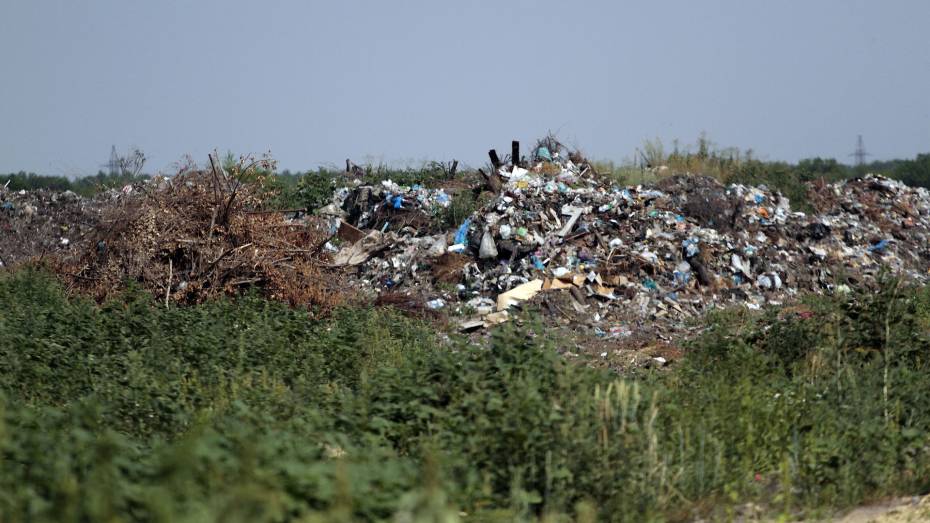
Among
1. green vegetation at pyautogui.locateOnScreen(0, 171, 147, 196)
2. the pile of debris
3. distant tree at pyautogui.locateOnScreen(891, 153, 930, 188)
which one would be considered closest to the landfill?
the pile of debris

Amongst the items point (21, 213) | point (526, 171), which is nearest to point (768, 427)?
point (526, 171)

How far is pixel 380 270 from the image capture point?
45.4ft

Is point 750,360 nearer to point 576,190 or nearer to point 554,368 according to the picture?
point 554,368

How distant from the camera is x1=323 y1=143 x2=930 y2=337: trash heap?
12.2 meters

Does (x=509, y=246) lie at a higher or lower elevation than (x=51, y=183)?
lower

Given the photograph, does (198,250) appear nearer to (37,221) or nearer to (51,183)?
(37,221)

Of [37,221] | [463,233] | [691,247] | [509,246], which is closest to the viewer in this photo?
[509,246]

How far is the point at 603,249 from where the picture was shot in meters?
13.5

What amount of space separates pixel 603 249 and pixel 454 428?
29.8ft

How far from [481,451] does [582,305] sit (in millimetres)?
7771

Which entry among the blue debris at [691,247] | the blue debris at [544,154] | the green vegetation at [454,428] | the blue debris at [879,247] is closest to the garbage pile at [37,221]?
the blue debris at [544,154]

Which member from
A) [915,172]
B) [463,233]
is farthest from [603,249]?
[915,172]

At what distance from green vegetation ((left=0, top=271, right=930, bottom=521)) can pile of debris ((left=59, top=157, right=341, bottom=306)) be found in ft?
10.4

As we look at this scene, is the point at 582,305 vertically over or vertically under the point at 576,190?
under
